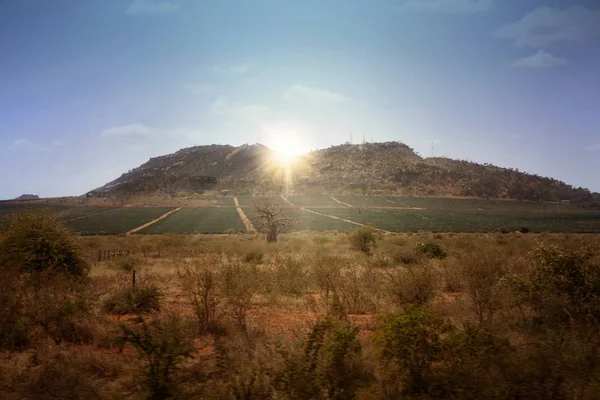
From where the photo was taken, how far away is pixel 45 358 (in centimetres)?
626

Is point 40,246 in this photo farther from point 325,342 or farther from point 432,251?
point 432,251

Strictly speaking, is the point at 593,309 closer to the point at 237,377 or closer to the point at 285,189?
the point at 237,377

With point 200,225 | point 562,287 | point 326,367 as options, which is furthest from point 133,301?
point 200,225

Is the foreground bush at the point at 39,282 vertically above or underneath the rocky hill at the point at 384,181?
underneath

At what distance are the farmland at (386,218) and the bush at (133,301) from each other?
28.4 metres

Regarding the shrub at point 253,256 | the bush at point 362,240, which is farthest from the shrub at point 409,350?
the bush at point 362,240

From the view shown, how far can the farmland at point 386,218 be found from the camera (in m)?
55.4

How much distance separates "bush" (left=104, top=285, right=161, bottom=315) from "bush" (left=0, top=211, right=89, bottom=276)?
11.3 ft

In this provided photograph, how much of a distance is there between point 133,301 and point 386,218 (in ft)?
206

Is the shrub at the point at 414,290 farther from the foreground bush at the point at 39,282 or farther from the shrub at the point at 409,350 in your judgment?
the foreground bush at the point at 39,282

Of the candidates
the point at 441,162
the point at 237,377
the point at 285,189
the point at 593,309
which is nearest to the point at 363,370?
the point at 237,377

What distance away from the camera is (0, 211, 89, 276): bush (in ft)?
42.5

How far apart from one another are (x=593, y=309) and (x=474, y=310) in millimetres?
2557

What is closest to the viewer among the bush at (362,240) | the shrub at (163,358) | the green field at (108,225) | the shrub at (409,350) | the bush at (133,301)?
the shrub at (163,358)
